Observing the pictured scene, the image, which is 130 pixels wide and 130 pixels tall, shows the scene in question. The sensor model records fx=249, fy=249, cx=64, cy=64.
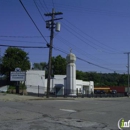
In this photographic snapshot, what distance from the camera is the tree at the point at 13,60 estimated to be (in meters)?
48.1

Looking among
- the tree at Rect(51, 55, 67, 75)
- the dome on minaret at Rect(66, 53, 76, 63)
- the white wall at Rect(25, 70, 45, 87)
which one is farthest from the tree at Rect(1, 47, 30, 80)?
the tree at Rect(51, 55, 67, 75)

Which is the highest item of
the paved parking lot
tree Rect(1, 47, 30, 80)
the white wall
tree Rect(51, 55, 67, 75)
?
tree Rect(51, 55, 67, 75)

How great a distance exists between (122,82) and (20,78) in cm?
11987

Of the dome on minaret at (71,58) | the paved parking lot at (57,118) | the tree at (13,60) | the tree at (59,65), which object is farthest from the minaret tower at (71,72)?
the tree at (59,65)

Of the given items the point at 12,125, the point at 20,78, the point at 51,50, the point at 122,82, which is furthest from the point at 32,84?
the point at 122,82

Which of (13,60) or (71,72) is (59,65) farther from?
(13,60)

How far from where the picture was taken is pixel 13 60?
159 ft

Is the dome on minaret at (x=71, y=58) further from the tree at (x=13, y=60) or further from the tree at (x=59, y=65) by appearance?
the tree at (x=59, y=65)

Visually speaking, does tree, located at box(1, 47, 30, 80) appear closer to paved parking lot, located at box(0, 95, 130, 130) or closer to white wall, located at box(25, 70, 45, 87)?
white wall, located at box(25, 70, 45, 87)

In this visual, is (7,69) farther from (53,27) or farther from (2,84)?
(53,27)

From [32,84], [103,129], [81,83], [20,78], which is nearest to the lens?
[103,129]

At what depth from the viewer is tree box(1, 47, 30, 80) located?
48062 mm

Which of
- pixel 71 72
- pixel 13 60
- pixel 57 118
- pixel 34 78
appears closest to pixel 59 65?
pixel 34 78

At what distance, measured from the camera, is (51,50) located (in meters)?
32.2
